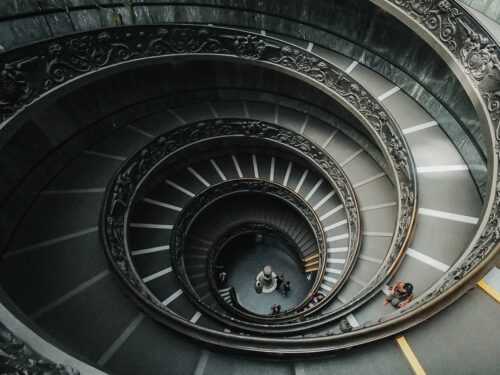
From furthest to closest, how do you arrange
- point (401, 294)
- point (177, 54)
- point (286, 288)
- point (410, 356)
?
point (286, 288) < point (177, 54) < point (401, 294) < point (410, 356)

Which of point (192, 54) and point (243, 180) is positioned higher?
point (192, 54)

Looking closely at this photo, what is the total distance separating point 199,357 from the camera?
475 centimetres

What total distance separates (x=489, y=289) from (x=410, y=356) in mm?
1447

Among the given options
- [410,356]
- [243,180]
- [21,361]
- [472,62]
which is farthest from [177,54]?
[410,356]

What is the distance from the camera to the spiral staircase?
4.40m

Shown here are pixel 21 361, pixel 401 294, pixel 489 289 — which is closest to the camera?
pixel 21 361

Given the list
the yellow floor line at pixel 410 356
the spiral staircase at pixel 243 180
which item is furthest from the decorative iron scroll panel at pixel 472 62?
the yellow floor line at pixel 410 356

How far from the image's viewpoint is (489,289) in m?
4.36

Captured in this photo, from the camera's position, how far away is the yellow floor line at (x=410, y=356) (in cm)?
405

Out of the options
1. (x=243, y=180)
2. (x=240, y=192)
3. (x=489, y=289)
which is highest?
(x=243, y=180)

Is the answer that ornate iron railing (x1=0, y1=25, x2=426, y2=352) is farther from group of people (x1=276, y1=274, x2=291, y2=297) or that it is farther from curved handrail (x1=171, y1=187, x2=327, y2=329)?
group of people (x1=276, y1=274, x2=291, y2=297)

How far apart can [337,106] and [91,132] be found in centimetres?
780

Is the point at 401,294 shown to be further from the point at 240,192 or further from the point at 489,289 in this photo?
the point at 240,192

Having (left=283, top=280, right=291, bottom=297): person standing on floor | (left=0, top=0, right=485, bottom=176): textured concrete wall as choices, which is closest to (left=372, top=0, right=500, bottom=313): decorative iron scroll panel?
(left=0, top=0, right=485, bottom=176): textured concrete wall
